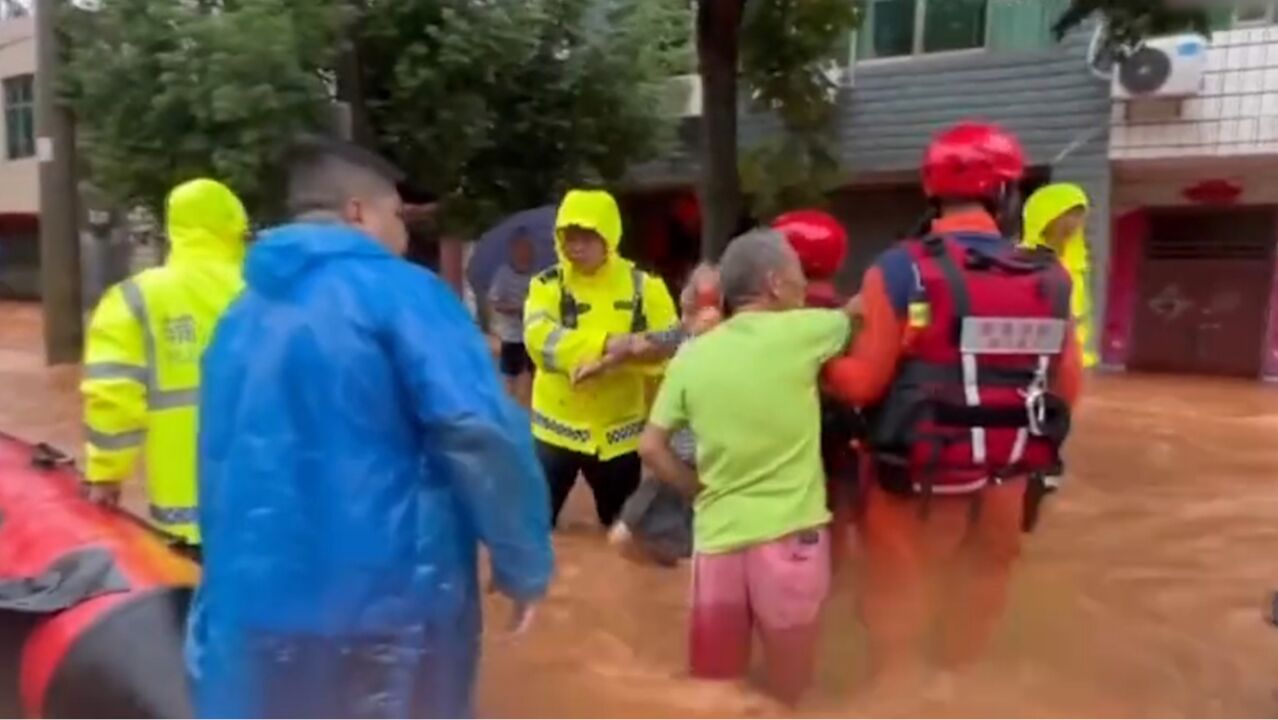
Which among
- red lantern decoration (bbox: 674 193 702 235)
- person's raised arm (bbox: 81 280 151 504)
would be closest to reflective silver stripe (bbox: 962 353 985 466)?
person's raised arm (bbox: 81 280 151 504)

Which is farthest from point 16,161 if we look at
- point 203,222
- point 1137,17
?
point 203,222

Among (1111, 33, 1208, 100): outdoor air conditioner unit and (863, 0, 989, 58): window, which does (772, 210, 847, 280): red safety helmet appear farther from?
(863, 0, 989, 58): window

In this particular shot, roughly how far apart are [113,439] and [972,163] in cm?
225

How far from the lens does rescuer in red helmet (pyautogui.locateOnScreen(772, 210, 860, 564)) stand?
3.82m

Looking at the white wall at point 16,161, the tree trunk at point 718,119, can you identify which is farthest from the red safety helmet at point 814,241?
the white wall at point 16,161

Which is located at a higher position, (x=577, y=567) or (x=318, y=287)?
(x=318, y=287)

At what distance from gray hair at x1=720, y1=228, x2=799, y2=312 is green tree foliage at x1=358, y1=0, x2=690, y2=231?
8750mm

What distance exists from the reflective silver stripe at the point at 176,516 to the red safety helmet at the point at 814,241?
1732 millimetres

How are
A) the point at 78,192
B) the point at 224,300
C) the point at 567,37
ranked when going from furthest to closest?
the point at 78,192 < the point at 567,37 < the point at 224,300

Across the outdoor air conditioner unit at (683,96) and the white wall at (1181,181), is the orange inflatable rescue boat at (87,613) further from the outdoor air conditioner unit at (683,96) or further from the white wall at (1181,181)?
the white wall at (1181,181)

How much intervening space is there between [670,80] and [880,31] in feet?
9.75

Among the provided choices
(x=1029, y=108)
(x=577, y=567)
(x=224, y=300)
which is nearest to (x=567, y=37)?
(x=1029, y=108)

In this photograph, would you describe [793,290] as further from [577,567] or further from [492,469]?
[577,567]

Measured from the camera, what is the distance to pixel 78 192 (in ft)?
51.2
